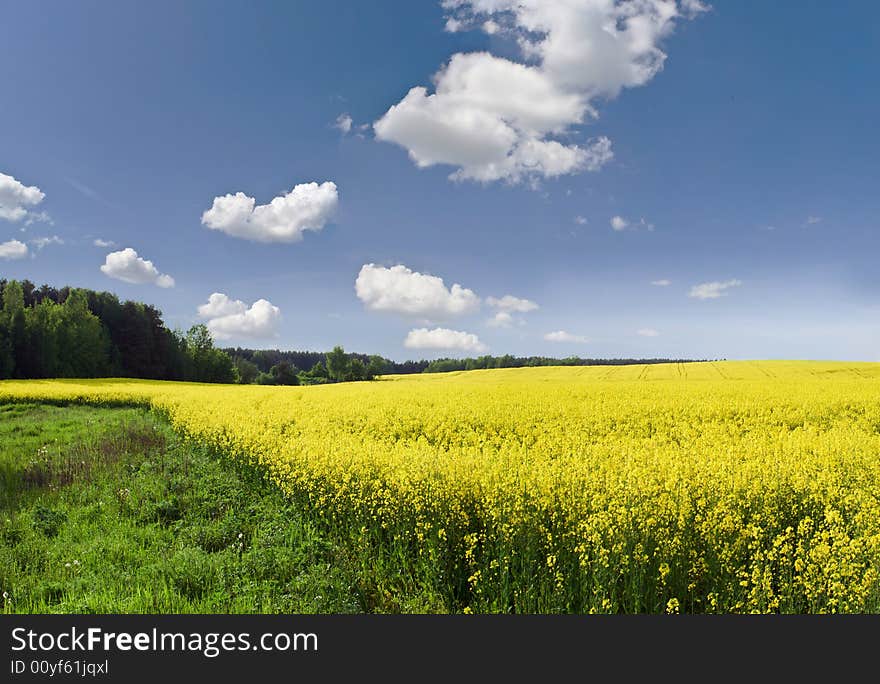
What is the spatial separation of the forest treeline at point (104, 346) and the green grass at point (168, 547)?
54.0 m

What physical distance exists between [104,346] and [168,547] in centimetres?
6577

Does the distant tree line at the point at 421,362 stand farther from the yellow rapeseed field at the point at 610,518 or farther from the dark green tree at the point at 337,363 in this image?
the yellow rapeseed field at the point at 610,518

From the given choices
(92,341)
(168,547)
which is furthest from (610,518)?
(92,341)

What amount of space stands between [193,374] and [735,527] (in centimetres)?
7814

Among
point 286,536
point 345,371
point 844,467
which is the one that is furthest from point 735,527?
point 345,371

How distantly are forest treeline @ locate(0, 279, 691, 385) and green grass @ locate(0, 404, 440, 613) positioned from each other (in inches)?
2127

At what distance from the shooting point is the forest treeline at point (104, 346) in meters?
54.0

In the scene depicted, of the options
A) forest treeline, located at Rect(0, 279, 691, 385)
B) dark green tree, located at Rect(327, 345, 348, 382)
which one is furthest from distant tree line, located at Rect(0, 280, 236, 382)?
dark green tree, located at Rect(327, 345, 348, 382)

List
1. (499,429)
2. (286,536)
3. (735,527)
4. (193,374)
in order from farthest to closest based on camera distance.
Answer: (193,374), (499,429), (286,536), (735,527)

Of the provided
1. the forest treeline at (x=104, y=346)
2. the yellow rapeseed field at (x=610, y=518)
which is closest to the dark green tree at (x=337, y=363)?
the forest treeline at (x=104, y=346)

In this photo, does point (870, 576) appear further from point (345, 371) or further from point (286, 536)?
point (345, 371)

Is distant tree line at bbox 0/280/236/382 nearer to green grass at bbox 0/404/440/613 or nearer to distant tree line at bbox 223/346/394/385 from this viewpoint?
distant tree line at bbox 223/346/394/385

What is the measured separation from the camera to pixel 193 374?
7312 centimetres

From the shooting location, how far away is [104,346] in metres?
61.2
